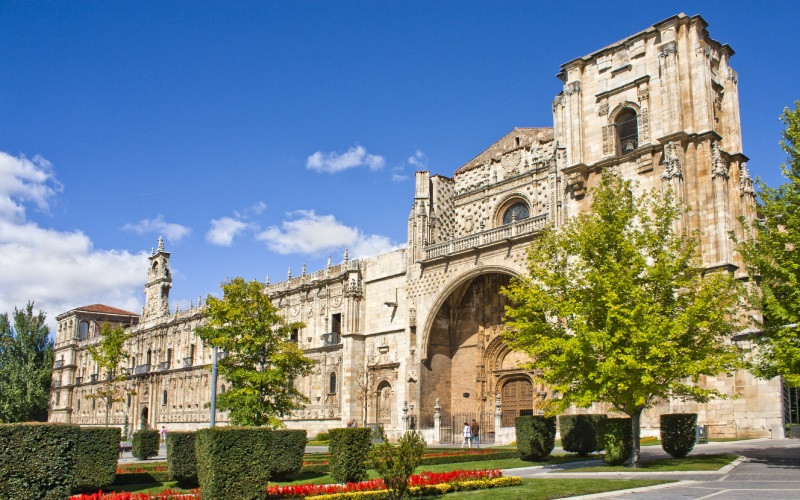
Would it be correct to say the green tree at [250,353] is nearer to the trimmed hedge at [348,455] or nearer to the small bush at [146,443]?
the small bush at [146,443]

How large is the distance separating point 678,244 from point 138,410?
2382 inches

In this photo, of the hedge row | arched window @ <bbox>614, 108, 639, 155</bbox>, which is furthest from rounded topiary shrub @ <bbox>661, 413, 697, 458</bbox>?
arched window @ <bbox>614, 108, 639, 155</bbox>

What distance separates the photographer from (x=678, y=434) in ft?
68.9

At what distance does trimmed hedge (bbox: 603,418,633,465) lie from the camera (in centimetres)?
2016

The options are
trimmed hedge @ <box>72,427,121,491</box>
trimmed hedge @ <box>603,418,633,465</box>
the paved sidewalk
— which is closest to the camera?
the paved sidewalk

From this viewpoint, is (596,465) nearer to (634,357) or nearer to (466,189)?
(634,357)

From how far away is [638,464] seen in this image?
772 inches

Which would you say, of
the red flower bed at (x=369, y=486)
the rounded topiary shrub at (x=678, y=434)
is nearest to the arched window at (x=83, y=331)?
the red flower bed at (x=369, y=486)

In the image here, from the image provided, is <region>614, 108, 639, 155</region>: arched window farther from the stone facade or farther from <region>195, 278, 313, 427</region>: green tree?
<region>195, 278, 313, 427</region>: green tree

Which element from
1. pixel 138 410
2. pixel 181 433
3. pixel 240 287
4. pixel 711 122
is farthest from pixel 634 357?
pixel 138 410

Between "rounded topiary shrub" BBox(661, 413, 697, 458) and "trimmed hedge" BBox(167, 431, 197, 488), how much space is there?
42.1ft

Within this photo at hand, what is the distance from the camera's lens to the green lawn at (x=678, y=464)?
720 inches

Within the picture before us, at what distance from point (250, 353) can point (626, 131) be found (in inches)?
759

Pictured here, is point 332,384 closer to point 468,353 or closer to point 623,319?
point 468,353
